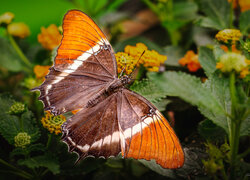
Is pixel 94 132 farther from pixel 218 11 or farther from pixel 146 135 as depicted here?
pixel 218 11

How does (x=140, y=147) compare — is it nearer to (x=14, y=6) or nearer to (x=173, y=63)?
(x=173, y=63)

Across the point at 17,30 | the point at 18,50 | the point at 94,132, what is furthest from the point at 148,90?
the point at 17,30

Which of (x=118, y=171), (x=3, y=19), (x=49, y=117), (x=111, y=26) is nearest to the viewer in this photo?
(x=49, y=117)

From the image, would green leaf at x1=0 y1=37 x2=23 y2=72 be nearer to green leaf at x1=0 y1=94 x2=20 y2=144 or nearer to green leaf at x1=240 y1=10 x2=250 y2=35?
green leaf at x1=0 y1=94 x2=20 y2=144

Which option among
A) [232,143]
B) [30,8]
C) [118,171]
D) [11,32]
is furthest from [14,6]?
[232,143]

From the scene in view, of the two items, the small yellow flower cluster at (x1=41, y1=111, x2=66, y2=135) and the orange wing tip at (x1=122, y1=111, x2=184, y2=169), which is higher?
the small yellow flower cluster at (x1=41, y1=111, x2=66, y2=135)

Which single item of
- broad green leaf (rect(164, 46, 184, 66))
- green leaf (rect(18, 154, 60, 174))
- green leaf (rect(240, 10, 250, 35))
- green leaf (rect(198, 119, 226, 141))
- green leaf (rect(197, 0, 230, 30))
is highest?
green leaf (rect(197, 0, 230, 30))

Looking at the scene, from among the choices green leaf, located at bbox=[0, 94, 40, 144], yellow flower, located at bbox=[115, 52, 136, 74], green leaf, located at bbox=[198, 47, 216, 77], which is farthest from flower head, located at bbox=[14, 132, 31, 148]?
green leaf, located at bbox=[198, 47, 216, 77]
